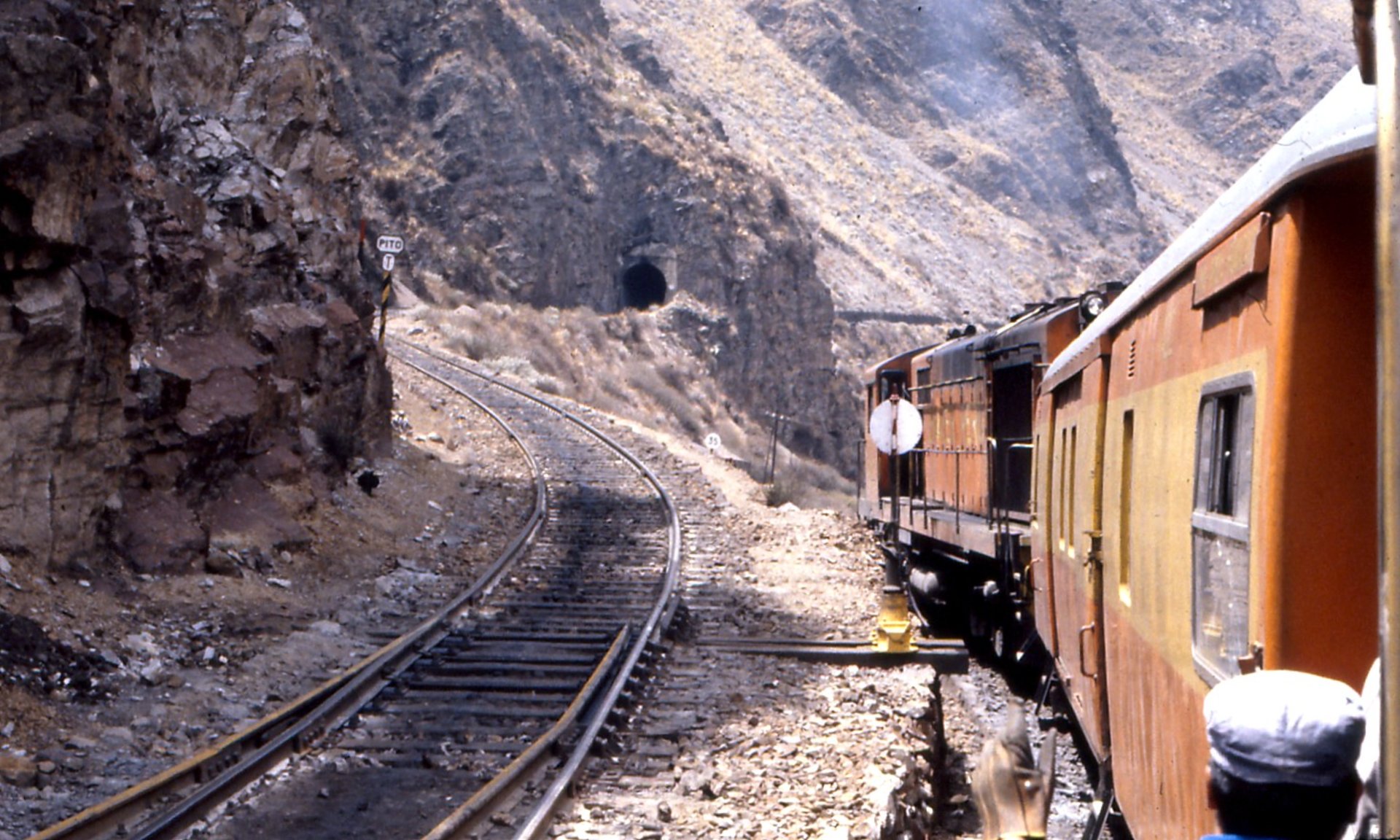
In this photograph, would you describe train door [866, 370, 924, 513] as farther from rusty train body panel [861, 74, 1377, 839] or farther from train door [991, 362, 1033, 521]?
rusty train body panel [861, 74, 1377, 839]

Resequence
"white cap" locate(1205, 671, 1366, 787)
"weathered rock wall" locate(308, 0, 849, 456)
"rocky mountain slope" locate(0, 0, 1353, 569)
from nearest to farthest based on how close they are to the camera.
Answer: "white cap" locate(1205, 671, 1366, 787) → "rocky mountain slope" locate(0, 0, 1353, 569) → "weathered rock wall" locate(308, 0, 849, 456)

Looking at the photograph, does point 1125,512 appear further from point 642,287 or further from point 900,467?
point 642,287

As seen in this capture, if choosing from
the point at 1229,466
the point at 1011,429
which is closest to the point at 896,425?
the point at 1011,429

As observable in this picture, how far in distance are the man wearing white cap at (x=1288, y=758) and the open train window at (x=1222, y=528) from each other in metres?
1.34

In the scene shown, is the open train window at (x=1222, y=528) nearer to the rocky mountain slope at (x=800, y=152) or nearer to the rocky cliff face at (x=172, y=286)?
the rocky cliff face at (x=172, y=286)

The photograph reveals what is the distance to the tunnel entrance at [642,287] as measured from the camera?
58281mm

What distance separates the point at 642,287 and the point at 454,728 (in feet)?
165

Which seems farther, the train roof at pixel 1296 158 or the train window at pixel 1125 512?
the train window at pixel 1125 512

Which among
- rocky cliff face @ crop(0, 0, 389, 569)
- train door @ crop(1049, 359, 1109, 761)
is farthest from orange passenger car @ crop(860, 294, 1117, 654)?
rocky cliff face @ crop(0, 0, 389, 569)

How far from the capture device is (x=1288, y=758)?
2.37 meters

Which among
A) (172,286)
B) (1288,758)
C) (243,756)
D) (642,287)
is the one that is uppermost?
(642,287)

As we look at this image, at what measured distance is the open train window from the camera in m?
3.79

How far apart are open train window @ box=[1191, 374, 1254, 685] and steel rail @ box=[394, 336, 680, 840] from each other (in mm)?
4064

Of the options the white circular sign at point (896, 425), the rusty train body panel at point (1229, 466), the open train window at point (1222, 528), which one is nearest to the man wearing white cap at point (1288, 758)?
the rusty train body panel at point (1229, 466)
